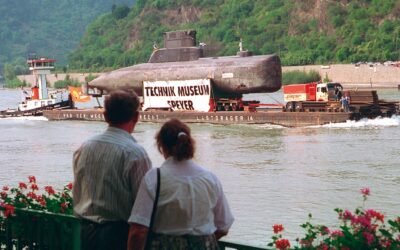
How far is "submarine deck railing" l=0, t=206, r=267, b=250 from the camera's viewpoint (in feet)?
23.1

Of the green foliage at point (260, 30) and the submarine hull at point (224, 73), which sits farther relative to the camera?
the green foliage at point (260, 30)

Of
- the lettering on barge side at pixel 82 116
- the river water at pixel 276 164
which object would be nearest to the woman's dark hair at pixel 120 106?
the river water at pixel 276 164

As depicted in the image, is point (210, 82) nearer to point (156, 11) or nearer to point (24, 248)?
point (24, 248)

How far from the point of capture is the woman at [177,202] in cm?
602

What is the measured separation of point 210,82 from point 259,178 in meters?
22.1

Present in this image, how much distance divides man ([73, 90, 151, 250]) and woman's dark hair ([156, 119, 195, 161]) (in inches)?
10.8

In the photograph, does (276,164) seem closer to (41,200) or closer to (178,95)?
(41,200)

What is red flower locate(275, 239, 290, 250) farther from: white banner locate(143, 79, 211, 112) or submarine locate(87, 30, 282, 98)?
white banner locate(143, 79, 211, 112)

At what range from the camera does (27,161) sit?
2888cm

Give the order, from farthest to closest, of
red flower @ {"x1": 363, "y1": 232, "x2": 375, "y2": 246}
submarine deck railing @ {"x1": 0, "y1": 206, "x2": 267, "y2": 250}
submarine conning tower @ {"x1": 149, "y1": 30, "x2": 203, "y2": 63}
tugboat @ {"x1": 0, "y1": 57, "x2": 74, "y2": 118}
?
tugboat @ {"x1": 0, "y1": 57, "x2": 74, "y2": 118} < submarine conning tower @ {"x1": 149, "y1": 30, "x2": 203, "y2": 63} < submarine deck railing @ {"x1": 0, "y1": 206, "x2": 267, "y2": 250} < red flower @ {"x1": 363, "y1": 232, "x2": 375, "y2": 246}

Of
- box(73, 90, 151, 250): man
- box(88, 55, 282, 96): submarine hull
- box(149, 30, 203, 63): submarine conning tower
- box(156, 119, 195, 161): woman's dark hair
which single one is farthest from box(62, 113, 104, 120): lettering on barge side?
box(156, 119, 195, 161): woman's dark hair

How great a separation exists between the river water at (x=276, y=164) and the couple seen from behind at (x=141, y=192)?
3.66 m

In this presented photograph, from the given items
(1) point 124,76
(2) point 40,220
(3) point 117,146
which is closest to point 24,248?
(2) point 40,220

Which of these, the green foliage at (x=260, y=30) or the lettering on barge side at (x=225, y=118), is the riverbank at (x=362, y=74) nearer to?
the green foliage at (x=260, y=30)
